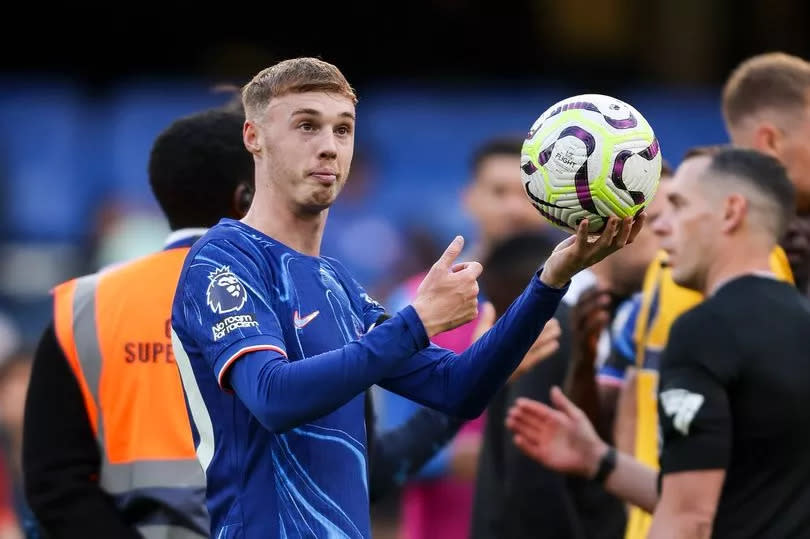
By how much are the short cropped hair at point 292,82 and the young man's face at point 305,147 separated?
0.02 metres

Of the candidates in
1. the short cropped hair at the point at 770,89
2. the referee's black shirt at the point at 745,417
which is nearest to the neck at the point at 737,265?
the referee's black shirt at the point at 745,417

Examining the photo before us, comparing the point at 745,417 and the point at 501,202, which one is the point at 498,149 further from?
the point at 745,417

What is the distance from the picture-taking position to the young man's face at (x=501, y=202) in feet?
27.4

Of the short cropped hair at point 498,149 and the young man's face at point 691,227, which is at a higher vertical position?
the young man's face at point 691,227

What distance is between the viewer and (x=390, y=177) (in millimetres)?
16062

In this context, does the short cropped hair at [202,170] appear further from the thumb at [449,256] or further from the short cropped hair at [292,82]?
the thumb at [449,256]

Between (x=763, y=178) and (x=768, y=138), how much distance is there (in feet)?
3.65

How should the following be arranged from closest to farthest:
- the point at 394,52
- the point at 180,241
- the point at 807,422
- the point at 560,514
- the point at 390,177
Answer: the point at 807,422
the point at 180,241
the point at 560,514
the point at 390,177
the point at 394,52

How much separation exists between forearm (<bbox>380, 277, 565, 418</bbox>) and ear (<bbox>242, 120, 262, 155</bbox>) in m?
0.77

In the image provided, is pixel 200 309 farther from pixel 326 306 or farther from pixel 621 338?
pixel 621 338

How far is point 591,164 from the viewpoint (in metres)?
4.20

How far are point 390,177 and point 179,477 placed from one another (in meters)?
11.2

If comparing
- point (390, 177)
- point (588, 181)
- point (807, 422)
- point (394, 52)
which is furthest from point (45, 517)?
point (394, 52)

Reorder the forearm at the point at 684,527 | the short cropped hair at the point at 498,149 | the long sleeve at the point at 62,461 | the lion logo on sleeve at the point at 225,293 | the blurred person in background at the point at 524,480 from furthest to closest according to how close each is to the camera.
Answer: the short cropped hair at the point at 498,149
the blurred person in background at the point at 524,480
the long sleeve at the point at 62,461
the forearm at the point at 684,527
the lion logo on sleeve at the point at 225,293
